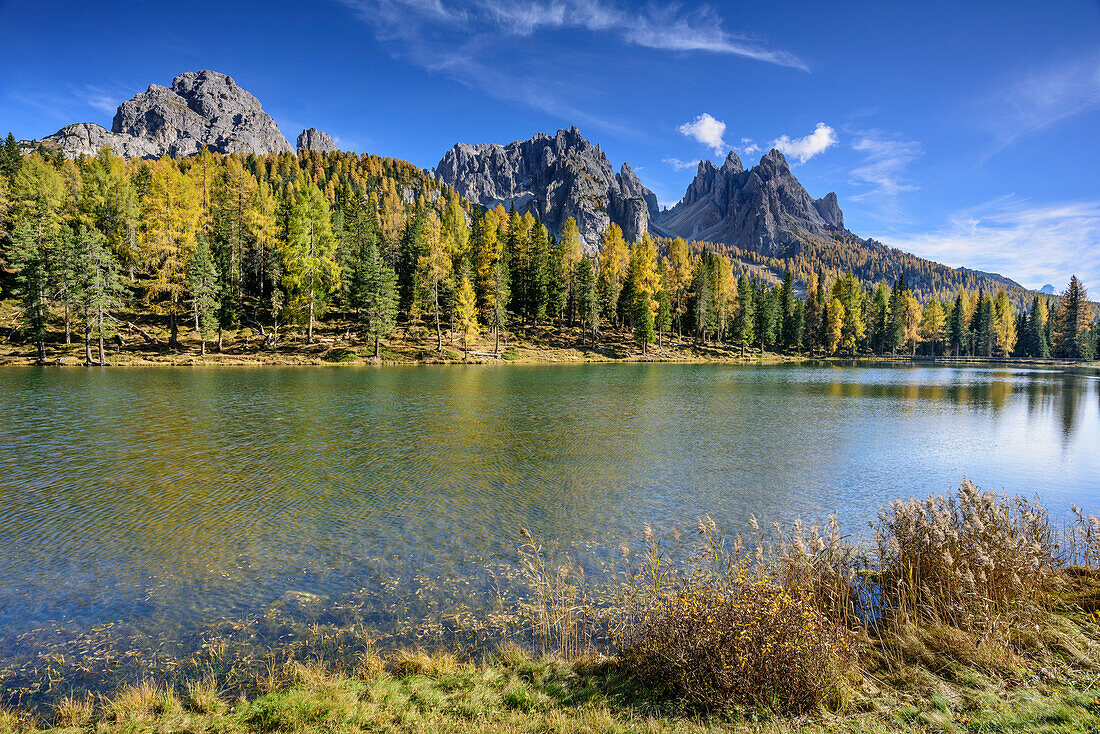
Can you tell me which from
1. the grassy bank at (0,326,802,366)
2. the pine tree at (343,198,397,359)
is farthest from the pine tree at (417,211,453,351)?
the grassy bank at (0,326,802,366)

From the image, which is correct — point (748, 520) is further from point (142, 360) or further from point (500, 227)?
point (500, 227)

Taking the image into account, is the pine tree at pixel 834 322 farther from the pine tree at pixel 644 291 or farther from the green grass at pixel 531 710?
the green grass at pixel 531 710

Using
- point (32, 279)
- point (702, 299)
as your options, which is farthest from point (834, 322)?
point (32, 279)

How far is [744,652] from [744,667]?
16cm

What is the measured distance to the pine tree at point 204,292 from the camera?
5772cm

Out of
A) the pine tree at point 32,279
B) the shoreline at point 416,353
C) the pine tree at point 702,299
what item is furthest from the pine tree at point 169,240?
the pine tree at point 702,299

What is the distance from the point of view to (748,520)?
553 inches

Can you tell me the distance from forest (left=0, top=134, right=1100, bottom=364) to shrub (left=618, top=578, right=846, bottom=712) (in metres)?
63.5

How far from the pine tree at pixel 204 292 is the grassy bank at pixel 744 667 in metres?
61.9

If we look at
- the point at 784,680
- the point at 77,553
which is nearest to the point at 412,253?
the point at 77,553

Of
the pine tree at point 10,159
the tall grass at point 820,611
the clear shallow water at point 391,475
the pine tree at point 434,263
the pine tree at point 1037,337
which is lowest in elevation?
the clear shallow water at point 391,475

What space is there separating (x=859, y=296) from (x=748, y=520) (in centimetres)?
12285

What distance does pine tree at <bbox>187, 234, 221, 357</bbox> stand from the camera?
2272 inches

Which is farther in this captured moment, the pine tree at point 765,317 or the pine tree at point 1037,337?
the pine tree at point 1037,337
